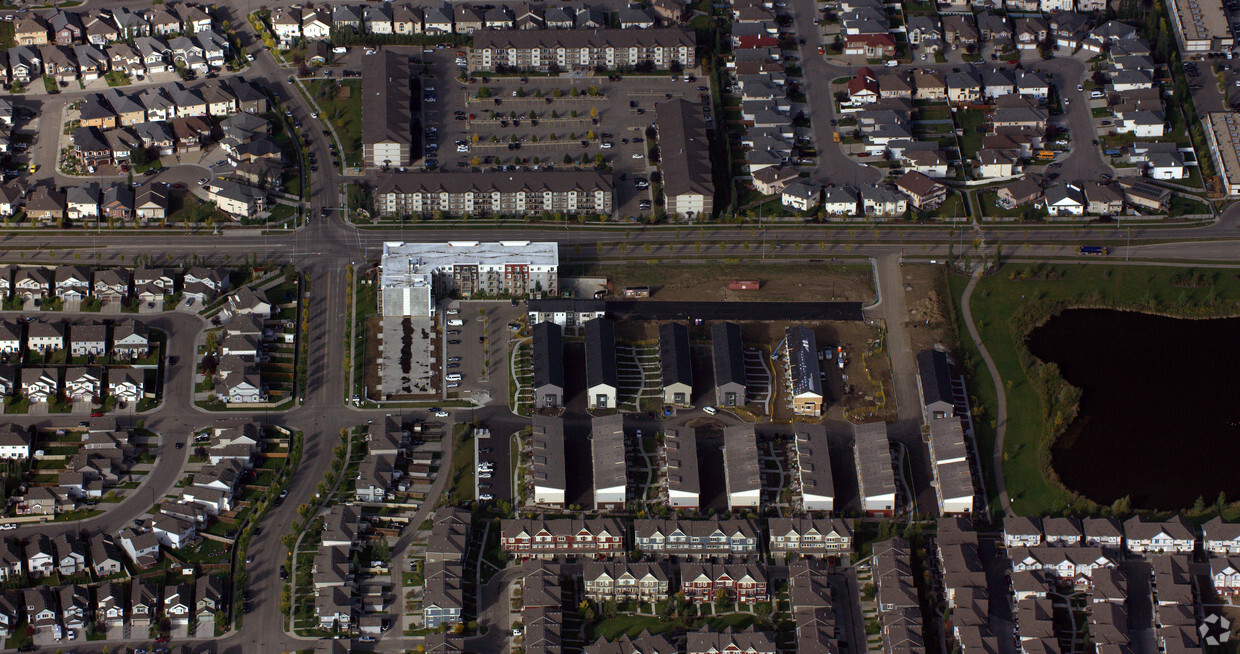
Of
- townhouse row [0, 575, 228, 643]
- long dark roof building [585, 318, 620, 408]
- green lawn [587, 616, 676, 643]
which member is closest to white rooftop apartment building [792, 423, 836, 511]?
long dark roof building [585, 318, 620, 408]

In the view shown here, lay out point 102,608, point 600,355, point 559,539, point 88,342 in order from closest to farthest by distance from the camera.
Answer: point 102,608 → point 559,539 → point 600,355 → point 88,342

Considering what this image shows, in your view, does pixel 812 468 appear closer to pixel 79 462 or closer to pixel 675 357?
pixel 675 357

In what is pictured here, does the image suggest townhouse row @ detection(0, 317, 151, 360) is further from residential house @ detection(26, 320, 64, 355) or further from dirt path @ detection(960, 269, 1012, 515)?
dirt path @ detection(960, 269, 1012, 515)

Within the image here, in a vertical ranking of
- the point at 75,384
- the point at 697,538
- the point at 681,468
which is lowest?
the point at 697,538

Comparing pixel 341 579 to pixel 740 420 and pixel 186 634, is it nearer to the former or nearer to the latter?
pixel 186 634

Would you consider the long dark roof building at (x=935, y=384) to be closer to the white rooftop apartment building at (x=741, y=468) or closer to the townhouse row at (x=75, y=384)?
the white rooftop apartment building at (x=741, y=468)

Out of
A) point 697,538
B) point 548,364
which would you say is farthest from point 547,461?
point 697,538
